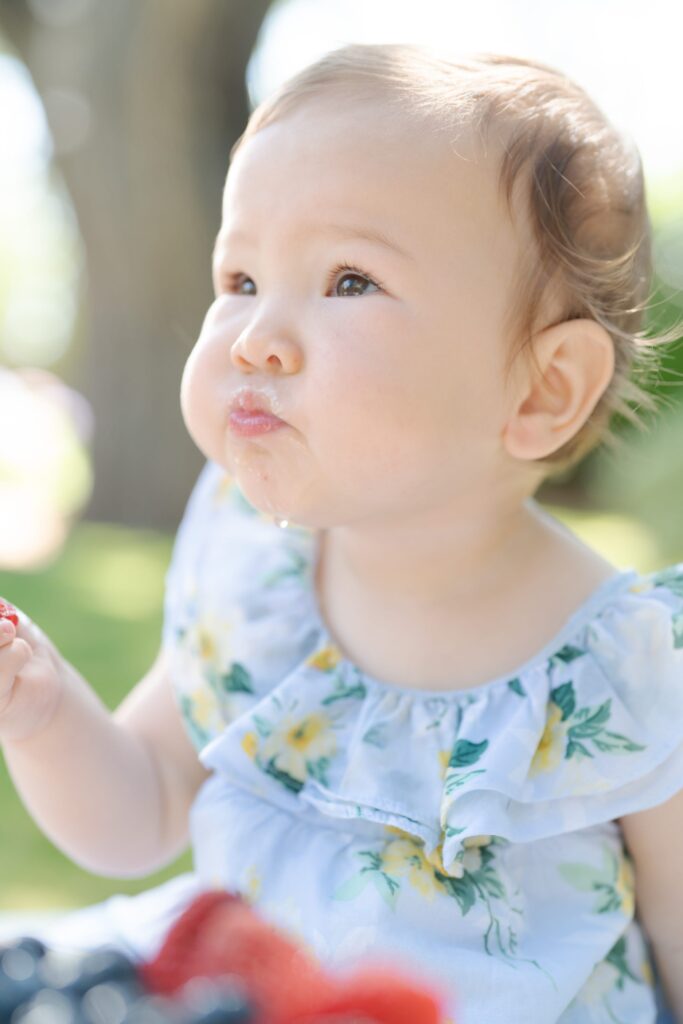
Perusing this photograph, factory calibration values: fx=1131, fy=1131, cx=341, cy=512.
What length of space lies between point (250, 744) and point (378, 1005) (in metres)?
0.59

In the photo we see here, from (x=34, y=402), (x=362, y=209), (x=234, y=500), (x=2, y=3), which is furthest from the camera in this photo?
(x=34, y=402)

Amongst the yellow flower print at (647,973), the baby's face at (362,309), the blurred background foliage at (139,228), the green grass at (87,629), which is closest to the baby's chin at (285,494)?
the baby's face at (362,309)

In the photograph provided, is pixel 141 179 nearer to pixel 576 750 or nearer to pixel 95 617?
pixel 95 617

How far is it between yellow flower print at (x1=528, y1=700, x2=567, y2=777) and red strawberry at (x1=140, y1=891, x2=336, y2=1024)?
42 cm

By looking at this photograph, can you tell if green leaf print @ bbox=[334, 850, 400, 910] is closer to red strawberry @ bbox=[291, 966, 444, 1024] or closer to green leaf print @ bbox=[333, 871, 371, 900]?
green leaf print @ bbox=[333, 871, 371, 900]

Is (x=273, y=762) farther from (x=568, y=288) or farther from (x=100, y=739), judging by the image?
(x=568, y=288)

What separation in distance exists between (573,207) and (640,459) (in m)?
2.80

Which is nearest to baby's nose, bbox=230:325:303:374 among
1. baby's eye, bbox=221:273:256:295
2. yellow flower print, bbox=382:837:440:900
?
baby's eye, bbox=221:273:256:295

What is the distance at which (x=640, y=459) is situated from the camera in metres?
3.67

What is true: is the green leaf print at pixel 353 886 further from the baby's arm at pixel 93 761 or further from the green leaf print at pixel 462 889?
the baby's arm at pixel 93 761

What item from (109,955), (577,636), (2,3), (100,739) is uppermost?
(109,955)

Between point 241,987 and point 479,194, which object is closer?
point 241,987

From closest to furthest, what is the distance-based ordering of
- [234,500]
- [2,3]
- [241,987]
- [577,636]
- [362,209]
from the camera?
1. [241,987]
2. [362,209]
3. [577,636]
4. [234,500]
5. [2,3]

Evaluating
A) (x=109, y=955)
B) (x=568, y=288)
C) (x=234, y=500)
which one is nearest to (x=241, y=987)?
(x=109, y=955)
